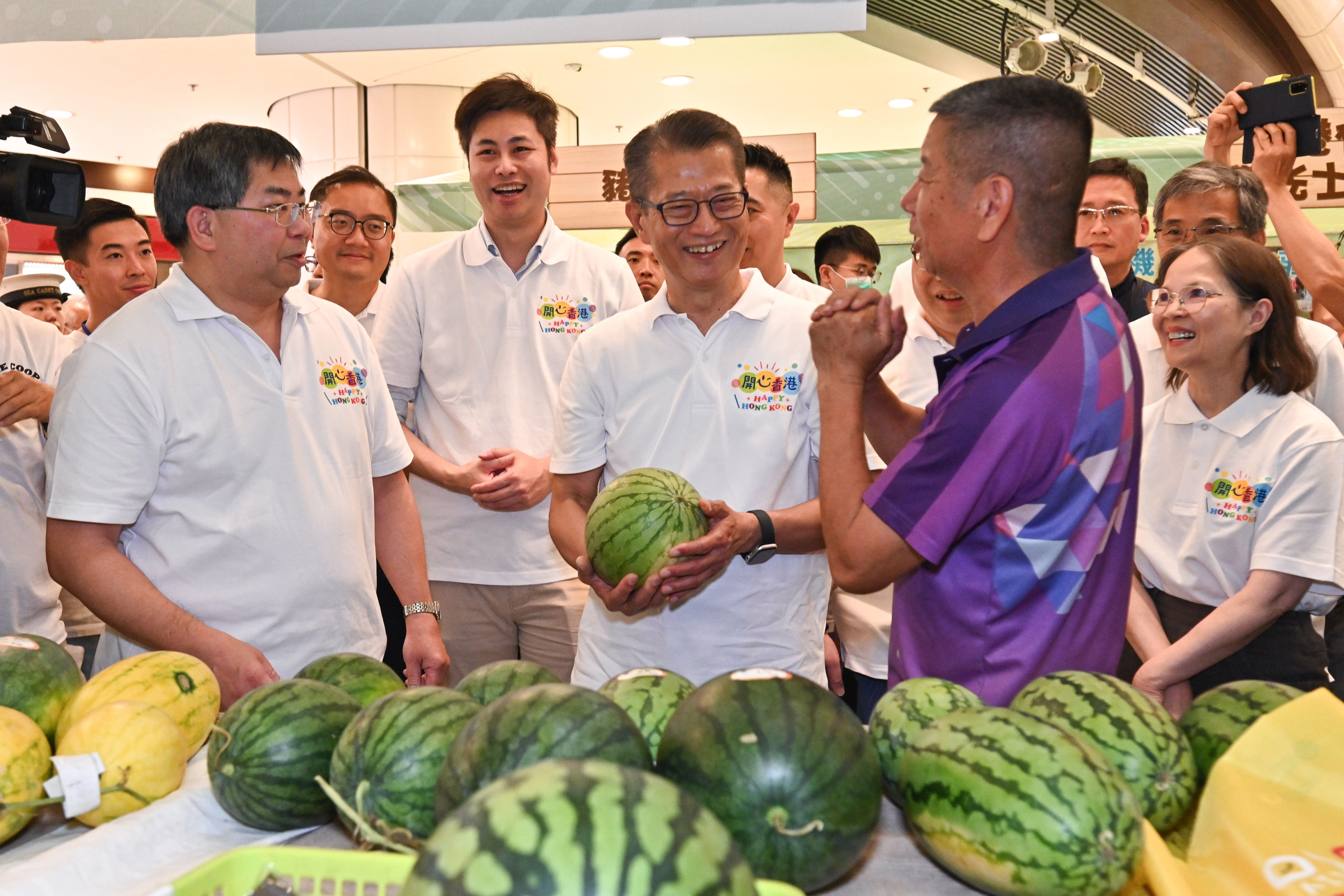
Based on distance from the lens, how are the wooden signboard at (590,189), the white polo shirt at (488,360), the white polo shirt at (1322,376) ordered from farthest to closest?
the wooden signboard at (590,189), the white polo shirt at (488,360), the white polo shirt at (1322,376)

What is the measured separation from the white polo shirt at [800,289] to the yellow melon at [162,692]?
8.40 ft

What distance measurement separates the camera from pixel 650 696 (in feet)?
4.76

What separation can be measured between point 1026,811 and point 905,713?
314 mm

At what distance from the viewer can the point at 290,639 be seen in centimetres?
253

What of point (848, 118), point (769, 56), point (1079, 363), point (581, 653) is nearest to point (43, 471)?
point (581, 653)

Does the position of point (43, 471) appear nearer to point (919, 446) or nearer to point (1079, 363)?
point (919, 446)

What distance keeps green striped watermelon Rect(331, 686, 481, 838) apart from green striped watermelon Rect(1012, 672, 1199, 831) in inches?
29.3

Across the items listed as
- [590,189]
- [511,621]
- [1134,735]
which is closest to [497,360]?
[511,621]

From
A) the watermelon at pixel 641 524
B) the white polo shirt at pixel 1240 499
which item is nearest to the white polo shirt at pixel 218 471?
the watermelon at pixel 641 524

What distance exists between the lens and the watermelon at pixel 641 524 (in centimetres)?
218

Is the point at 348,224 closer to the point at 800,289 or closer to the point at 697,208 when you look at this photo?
the point at 800,289

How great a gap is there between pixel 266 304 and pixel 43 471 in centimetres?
167

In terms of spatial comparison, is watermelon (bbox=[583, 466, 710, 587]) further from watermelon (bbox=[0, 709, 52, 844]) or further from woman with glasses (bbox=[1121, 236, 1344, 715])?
woman with glasses (bbox=[1121, 236, 1344, 715])

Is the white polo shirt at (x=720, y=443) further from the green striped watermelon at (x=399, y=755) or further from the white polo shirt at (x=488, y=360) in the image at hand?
the green striped watermelon at (x=399, y=755)
